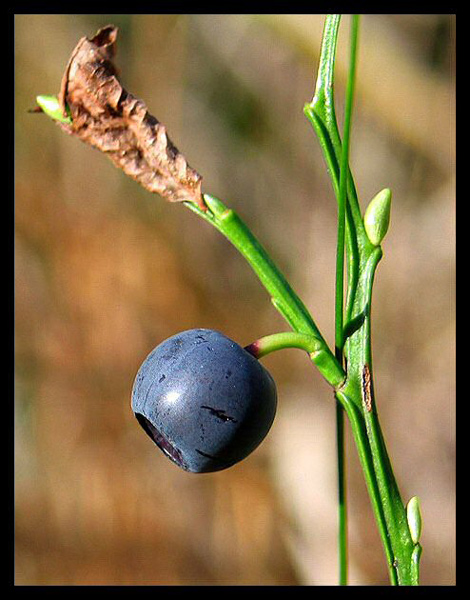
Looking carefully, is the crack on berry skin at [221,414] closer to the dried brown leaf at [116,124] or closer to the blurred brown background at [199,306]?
the dried brown leaf at [116,124]

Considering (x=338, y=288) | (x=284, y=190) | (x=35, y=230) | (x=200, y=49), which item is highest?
(x=200, y=49)

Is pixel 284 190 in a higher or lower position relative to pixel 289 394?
higher

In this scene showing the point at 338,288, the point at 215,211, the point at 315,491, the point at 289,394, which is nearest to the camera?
the point at 338,288

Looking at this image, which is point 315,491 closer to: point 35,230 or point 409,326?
point 409,326

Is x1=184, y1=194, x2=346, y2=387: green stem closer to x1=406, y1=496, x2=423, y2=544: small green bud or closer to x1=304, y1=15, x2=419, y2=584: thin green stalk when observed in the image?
x1=304, y1=15, x2=419, y2=584: thin green stalk

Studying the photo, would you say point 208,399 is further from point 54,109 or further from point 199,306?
point 199,306

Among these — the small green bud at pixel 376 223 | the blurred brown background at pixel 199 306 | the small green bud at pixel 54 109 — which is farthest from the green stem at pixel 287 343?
the blurred brown background at pixel 199 306

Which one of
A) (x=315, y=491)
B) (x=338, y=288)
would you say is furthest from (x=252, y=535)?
(x=338, y=288)
